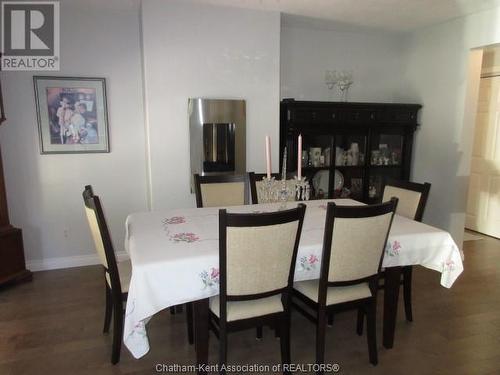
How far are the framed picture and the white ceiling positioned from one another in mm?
1382

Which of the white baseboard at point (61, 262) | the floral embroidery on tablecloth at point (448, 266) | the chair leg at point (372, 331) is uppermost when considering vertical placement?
the floral embroidery on tablecloth at point (448, 266)

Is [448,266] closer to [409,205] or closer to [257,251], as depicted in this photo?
[409,205]

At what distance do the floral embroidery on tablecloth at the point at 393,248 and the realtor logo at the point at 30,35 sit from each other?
3.26 meters

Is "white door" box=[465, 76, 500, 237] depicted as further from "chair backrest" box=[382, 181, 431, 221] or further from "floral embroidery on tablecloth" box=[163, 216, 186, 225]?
"floral embroidery on tablecloth" box=[163, 216, 186, 225]

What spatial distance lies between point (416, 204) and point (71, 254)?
3236 millimetres

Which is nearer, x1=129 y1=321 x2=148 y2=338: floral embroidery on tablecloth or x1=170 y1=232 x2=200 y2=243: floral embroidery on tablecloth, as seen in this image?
x1=129 y1=321 x2=148 y2=338: floral embroidery on tablecloth

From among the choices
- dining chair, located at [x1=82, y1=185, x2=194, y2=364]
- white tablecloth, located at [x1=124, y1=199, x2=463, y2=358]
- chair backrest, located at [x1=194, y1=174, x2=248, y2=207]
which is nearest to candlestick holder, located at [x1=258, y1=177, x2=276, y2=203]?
white tablecloth, located at [x1=124, y1=199, x2=463, y2=358]

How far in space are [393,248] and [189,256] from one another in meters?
1.20

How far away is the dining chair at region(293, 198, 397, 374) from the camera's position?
1816 mm

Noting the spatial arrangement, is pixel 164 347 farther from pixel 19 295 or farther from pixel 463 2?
pixel 463 2

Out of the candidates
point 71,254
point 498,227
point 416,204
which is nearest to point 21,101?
point 71,254

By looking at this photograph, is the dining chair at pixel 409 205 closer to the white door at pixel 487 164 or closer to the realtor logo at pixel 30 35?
the white door at pixel 487 164

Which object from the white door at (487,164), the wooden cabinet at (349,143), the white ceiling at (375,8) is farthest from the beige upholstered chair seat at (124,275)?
the white door at (487,164)

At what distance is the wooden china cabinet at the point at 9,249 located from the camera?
10.1 ft
